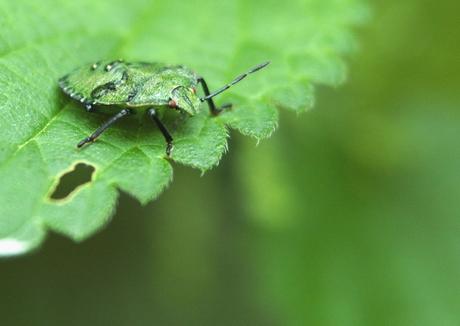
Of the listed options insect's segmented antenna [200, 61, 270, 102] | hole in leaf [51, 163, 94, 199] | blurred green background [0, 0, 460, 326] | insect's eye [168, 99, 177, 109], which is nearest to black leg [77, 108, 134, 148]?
hole in leaf [51, 163, 94, 199]

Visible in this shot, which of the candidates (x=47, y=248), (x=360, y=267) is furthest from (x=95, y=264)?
(x=360, y=267)

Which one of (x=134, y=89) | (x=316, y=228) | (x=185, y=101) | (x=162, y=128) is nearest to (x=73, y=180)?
(x=162, y=128)

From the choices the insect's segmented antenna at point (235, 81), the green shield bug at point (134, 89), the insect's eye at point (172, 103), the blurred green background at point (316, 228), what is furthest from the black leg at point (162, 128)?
the blurred green background at point (316, 228)

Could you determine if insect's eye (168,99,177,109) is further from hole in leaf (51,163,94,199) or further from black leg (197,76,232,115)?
hole in leaf (51,163,94,199)

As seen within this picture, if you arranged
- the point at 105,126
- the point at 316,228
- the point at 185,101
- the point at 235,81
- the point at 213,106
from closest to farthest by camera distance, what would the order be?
the point at 105,126 < the point at 185,101 < the point at 213,106 < the point at 235,81 < the point at 316,228

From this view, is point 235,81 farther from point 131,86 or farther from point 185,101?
point 131,86

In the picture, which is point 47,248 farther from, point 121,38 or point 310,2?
point 310,2
